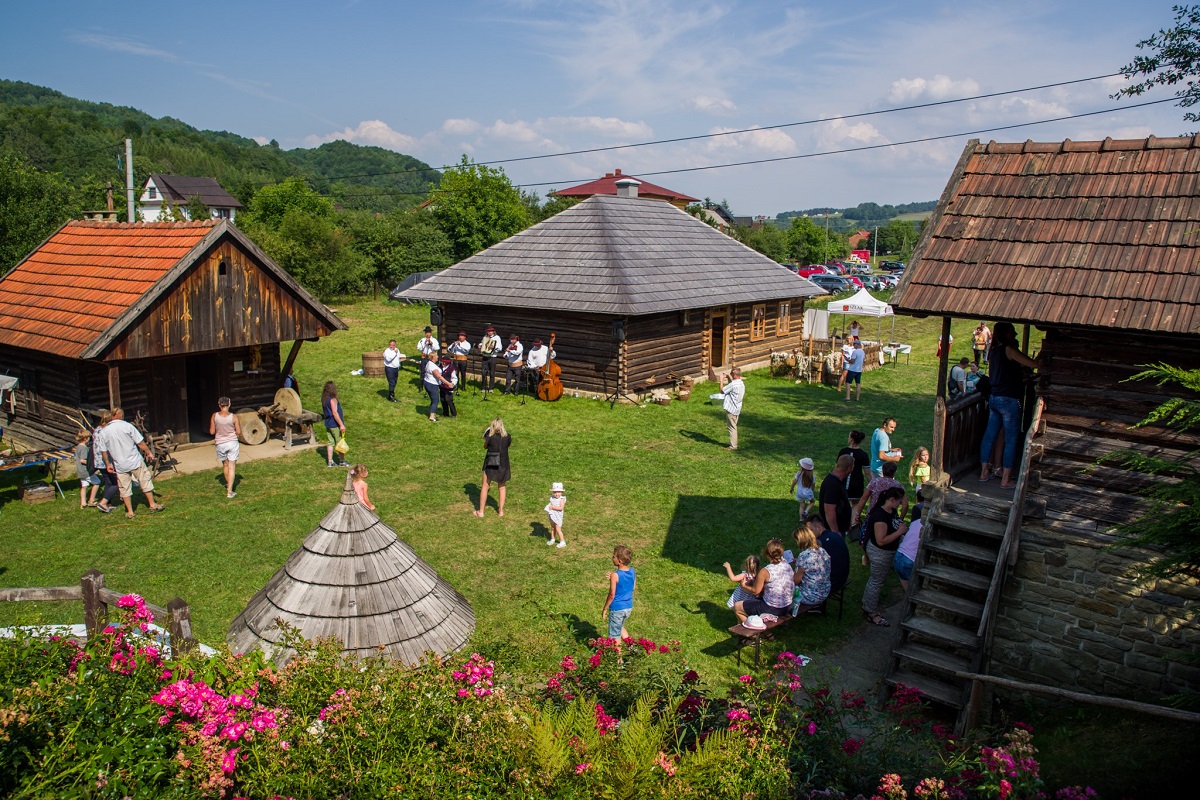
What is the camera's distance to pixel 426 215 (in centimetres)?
4919

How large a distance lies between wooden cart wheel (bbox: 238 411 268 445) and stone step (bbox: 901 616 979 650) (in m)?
12.7

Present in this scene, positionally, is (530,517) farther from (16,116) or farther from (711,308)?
(16,116)

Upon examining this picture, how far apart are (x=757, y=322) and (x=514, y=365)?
878cm

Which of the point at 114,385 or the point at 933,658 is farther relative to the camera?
the point at 114,385

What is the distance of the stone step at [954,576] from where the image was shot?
783 cm

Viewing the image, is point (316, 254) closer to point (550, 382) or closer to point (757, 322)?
point (757, 322)

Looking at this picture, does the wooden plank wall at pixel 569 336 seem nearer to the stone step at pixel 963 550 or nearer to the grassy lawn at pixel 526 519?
the grassy lawn at pixel 526 519

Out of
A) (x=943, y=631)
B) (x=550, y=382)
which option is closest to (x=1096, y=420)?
(x=943, y=631)

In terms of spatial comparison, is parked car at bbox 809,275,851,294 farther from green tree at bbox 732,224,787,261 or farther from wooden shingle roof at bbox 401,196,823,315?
wooden shingle roof at bbox 401,196,823,315

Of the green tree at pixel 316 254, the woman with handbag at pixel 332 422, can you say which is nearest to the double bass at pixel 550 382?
the woman with handbag at pixel 332 422

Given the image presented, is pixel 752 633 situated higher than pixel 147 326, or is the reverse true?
pixel 147 326

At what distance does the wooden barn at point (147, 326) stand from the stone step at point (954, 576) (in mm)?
12239

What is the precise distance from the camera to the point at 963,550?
26.6ft

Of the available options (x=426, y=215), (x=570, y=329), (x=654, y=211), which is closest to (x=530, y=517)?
(x=570, y=329)
